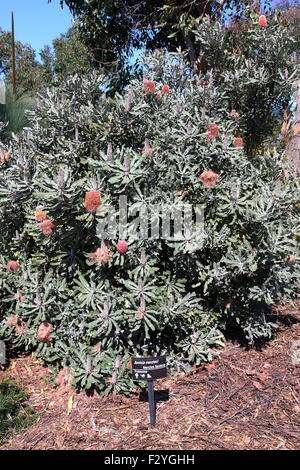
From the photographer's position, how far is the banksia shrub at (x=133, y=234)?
113 inches

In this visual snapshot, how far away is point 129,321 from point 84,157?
4.20 feet

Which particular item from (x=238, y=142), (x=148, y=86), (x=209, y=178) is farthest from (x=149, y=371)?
(x=148, y=86)

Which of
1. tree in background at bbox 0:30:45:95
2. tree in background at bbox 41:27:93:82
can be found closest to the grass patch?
tree in background at bbox 41:27:93:82

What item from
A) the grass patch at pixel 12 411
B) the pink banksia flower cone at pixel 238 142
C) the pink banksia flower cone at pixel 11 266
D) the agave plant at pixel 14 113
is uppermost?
the agave plant at pixel 14 113

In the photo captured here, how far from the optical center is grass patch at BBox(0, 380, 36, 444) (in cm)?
276

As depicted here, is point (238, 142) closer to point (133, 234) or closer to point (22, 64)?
point (133, 234)

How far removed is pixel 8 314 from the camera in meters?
3.63

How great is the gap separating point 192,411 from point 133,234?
4.06ft

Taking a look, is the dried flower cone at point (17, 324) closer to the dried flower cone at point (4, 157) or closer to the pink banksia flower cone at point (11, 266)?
the pink banksia flower cone at point (11, 266)

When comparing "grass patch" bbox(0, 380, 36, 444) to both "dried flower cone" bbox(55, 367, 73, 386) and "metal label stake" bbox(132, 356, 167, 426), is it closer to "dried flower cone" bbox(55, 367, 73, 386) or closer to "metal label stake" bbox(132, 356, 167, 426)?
"dried flower cone" bbox(55, 367, 73, 386)

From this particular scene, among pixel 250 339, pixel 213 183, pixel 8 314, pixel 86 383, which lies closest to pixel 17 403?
pixel 86 383

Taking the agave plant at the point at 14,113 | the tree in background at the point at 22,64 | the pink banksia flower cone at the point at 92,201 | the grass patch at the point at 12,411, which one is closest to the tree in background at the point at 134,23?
the agave plant at the point at 14,113

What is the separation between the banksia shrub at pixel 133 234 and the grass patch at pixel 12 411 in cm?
34
